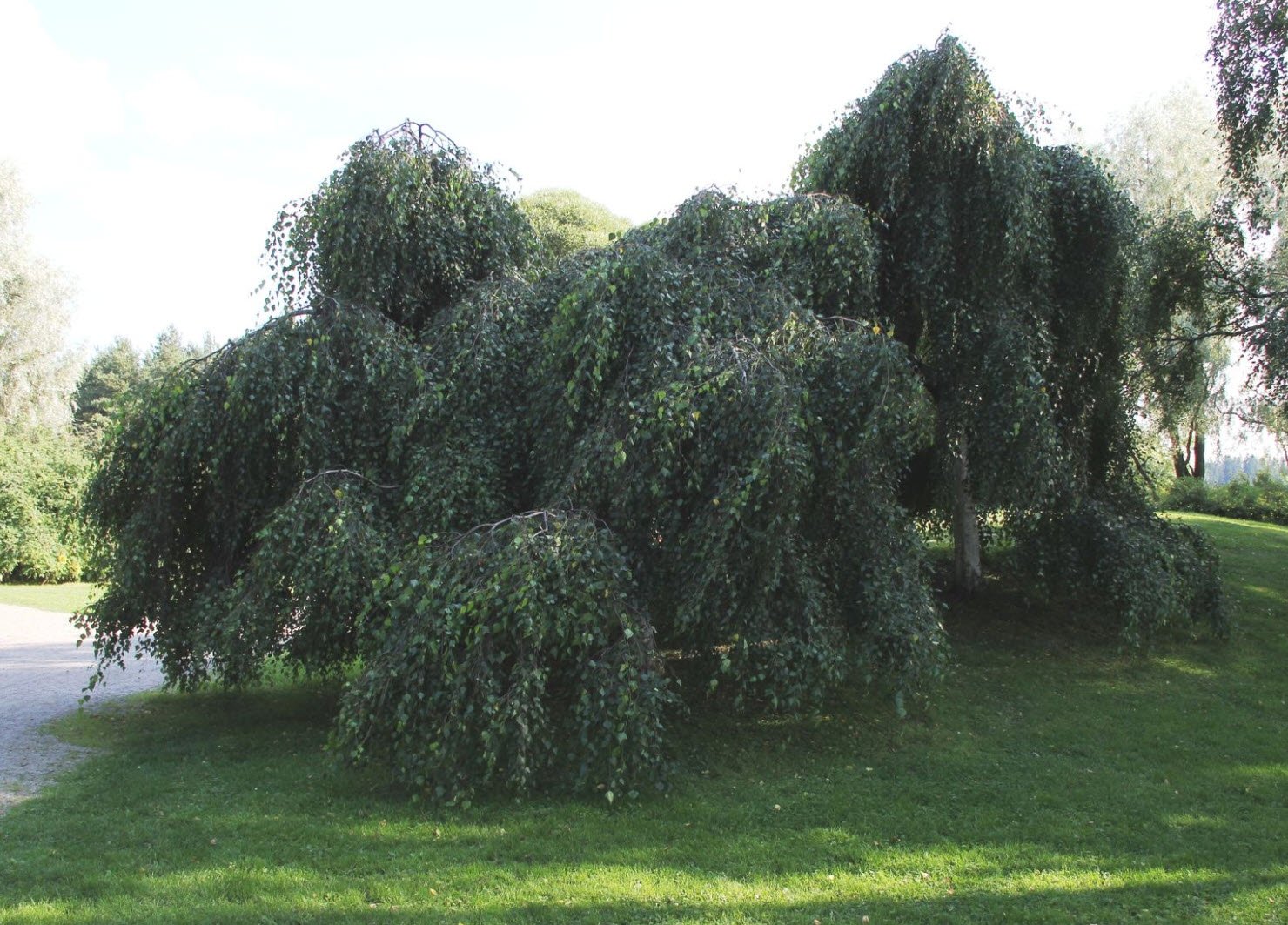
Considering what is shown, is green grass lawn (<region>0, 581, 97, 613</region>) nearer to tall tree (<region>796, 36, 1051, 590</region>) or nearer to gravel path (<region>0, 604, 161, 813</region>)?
gravel path (<region>0, 604, 161, 813</region>)

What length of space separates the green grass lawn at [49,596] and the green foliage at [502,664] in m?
11.0

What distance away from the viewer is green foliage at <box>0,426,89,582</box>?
54.2ft

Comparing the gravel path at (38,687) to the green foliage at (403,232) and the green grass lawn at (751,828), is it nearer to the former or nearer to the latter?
the green grass lawn at (751,828)

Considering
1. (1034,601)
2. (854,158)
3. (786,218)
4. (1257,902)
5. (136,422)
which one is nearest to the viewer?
(1257,902)

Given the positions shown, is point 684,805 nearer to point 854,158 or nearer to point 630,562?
point 630,562

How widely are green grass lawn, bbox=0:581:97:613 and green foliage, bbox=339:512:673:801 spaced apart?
1101 cm

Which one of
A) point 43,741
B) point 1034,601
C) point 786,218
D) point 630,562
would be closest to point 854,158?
point 786,218

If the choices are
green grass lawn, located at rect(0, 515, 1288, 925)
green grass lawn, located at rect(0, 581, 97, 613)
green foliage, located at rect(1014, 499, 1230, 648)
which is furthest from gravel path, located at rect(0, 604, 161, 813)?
green foliage, located at rect(1014, 499, 1230, 648)

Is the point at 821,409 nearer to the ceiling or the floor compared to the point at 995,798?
nearer to the ceiling

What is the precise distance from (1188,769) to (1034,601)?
3.60 meters

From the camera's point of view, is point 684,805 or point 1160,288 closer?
point 684,805

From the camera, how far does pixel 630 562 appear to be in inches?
227

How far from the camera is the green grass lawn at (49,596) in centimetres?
1466

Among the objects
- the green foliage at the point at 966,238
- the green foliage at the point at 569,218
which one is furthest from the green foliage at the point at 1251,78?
the green foliage at the point at 569,218
